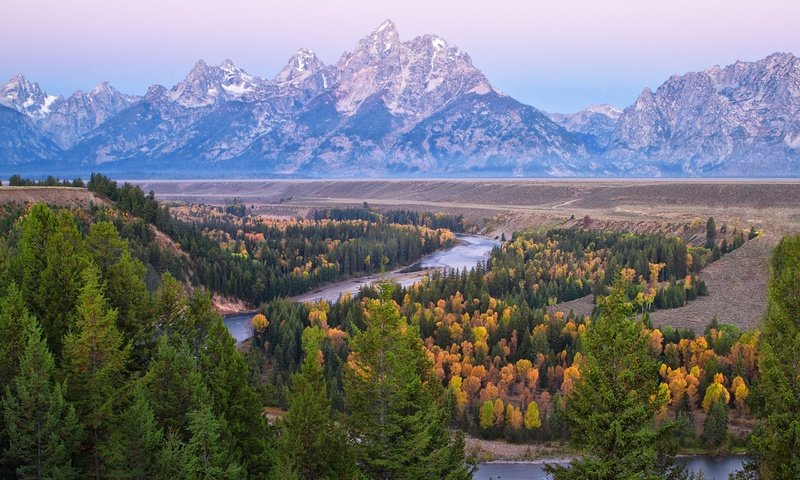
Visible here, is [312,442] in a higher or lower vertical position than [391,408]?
lower

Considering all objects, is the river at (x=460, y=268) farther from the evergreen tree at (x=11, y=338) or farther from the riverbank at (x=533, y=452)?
the evergreen tree at (x=11, y=338)

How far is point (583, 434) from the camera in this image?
24.8m

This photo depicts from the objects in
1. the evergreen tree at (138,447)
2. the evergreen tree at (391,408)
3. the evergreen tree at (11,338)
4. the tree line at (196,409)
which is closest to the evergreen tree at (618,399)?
the evergreen tree at (391,408)

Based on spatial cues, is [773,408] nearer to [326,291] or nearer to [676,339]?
[676,339]

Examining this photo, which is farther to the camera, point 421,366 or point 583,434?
point 421,366

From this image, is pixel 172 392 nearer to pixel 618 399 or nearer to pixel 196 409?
pixel 196 409

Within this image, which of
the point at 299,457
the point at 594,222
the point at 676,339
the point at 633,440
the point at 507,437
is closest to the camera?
the point at 633,440

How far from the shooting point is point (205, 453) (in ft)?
82.0

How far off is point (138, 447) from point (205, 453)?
2.89 m

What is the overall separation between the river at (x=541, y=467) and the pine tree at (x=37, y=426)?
37.0m

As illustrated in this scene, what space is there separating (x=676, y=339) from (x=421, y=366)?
189ft

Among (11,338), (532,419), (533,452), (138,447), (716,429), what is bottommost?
(533,452)

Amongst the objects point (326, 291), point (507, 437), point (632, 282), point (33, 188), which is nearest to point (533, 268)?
point (632, 282)

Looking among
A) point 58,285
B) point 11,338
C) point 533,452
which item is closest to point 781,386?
point 11,338
